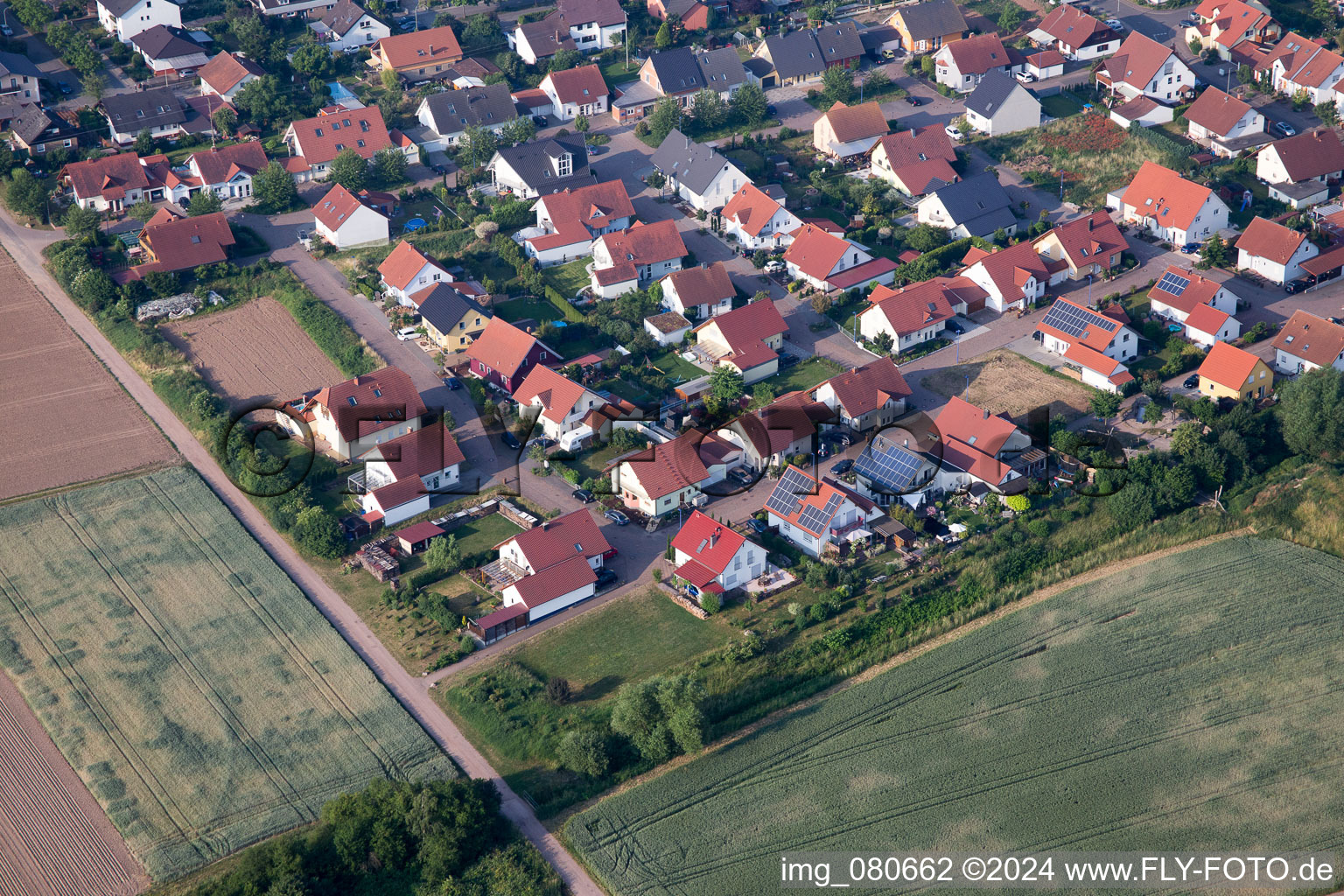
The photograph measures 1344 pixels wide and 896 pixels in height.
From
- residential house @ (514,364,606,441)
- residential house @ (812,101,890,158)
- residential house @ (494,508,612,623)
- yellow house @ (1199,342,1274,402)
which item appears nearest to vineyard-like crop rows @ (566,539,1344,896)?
residential house @ (494,508,612,623)

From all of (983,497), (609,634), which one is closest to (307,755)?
(609,634)

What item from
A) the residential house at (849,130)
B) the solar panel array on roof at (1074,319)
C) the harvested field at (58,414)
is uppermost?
the solar panel array on roof at (1074,319)

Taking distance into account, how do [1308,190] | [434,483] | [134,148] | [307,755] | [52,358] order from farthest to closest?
1. [134,148]
2. [1308,190]
3. [52,358]
4. [434,483]
5. [307,755]

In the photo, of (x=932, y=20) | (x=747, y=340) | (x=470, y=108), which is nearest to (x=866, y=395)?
(x=747, y=340)

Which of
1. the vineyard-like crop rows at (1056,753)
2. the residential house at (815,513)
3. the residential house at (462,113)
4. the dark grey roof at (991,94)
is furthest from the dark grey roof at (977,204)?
the vineyard-like crop rows at (1056,753)

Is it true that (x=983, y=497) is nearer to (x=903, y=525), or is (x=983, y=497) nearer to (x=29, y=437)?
(x=903, y=525)

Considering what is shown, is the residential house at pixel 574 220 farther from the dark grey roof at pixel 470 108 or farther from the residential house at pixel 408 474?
the residential house at pixel 408 474
